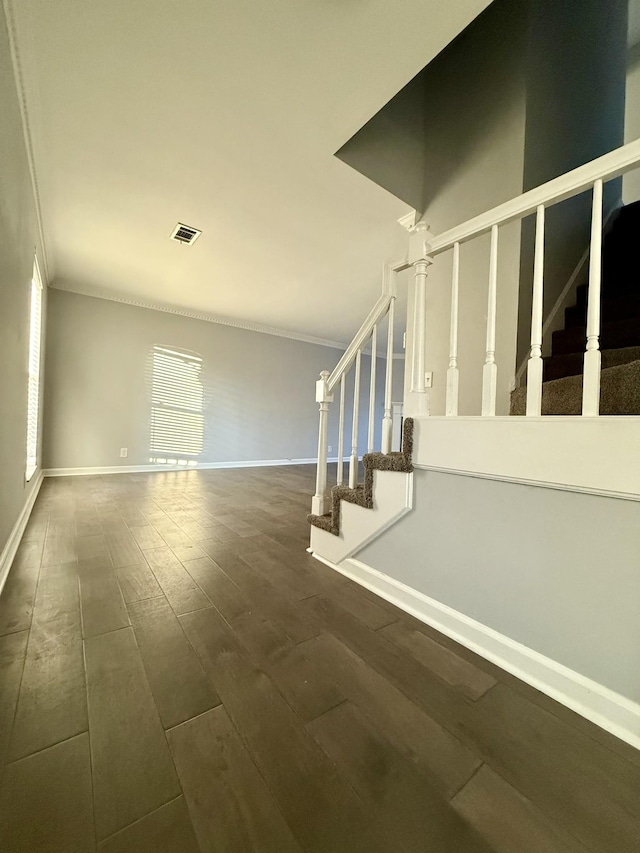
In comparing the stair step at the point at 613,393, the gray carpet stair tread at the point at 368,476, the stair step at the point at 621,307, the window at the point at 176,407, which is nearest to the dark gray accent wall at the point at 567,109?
the stair step at the point at 621,307

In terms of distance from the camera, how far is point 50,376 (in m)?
4.04

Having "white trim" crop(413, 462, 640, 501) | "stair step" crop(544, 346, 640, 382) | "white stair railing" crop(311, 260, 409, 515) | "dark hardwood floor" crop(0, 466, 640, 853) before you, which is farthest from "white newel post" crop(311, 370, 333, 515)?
"stair step" crop(544, 346, 640, 382)

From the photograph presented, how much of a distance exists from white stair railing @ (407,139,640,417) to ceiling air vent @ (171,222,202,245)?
2281mm

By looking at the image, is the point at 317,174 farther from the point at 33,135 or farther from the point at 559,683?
the point at 559,683

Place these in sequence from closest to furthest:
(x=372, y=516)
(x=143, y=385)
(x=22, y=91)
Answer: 1. (x=372, y=516)
2. (x=22, y=91)
3. (x=143, y=385)

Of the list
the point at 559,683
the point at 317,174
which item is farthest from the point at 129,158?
the point at 559,683

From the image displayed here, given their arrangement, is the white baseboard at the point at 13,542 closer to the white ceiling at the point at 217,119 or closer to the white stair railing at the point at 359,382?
the white stair railing at the point at 359,382

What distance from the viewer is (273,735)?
83cm

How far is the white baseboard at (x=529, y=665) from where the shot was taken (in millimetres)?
888

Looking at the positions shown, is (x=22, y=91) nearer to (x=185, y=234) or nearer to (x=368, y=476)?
(x=185, y=234)

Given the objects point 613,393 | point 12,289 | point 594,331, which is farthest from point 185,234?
point 613,393

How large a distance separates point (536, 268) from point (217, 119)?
1939 mm

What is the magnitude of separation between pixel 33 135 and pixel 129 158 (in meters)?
0.51

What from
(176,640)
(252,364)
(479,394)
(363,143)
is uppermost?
(363,143)
